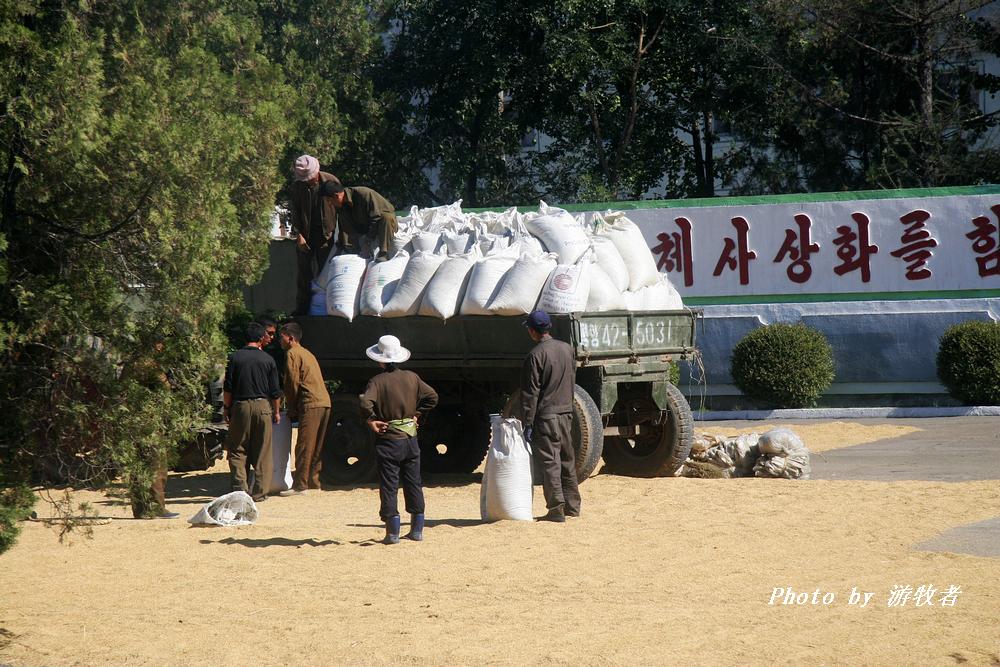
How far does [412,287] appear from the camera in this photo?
12.9m

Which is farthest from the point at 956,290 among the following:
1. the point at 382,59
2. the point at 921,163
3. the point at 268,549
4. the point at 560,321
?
the point at 268,549

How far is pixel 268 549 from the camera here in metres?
9.45

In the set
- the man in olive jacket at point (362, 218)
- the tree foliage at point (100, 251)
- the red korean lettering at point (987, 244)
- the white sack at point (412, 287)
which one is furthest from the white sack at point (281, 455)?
→ the red korean lettering at point (987, 244)

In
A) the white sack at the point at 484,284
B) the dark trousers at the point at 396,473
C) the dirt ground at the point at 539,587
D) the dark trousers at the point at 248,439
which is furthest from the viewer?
the white sack at the point at 484,284

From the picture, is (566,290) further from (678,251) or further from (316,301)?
(678,251)

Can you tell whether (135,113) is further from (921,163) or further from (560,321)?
(921,163)

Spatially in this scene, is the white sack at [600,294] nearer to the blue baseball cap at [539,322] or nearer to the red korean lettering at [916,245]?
the blue baseball cap at [539,322]

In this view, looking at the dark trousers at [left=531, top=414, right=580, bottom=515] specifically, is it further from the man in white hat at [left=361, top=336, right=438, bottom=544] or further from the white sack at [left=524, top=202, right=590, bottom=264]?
the white sack at [left=524, top=202, right=590, bottom=264]

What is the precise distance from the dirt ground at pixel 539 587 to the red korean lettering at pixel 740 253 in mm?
9451

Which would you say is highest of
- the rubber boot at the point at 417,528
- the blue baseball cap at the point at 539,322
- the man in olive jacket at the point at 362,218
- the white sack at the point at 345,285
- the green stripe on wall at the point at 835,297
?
the man in olive jacket at the point at 362,218

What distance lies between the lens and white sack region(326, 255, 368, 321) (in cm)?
1315

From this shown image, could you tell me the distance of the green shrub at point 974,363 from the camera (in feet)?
59.1

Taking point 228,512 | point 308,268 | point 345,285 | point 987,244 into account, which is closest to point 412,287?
point 345,285

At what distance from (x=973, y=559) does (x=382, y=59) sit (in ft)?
60.5
